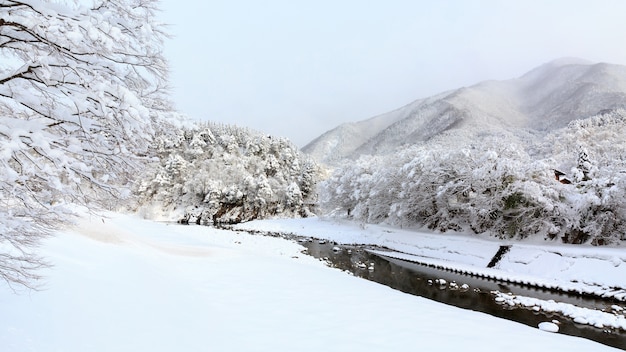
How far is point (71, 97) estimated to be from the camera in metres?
2.97

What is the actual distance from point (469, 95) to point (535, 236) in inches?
3948

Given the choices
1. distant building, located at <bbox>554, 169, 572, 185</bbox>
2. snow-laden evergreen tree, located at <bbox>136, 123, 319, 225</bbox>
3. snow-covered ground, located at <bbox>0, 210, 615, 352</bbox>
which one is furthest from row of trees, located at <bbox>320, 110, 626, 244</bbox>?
snow-laden evergreen tree, located at <bbox>136, 123, 319, 225</bbox>

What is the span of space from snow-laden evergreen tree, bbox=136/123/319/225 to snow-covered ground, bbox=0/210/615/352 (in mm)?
45730

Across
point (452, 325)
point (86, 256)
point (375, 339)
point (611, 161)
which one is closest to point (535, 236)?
point (611, 161)

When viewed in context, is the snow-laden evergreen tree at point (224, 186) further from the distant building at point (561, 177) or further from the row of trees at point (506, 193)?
the distant building at point (561, 177)

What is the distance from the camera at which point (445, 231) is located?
27094mm

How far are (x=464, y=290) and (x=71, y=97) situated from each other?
16.6m

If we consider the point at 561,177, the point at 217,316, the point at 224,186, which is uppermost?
the point at 561,177

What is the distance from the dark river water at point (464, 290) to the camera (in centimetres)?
1059

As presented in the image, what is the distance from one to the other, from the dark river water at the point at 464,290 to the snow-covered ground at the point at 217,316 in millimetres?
4757

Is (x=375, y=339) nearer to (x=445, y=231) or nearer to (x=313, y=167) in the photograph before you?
(x=445, y=231)

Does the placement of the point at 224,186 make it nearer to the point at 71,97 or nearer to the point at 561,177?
the point at 561,177

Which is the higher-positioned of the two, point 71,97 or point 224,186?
point 224,186

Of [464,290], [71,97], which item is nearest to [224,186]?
[464,290]
